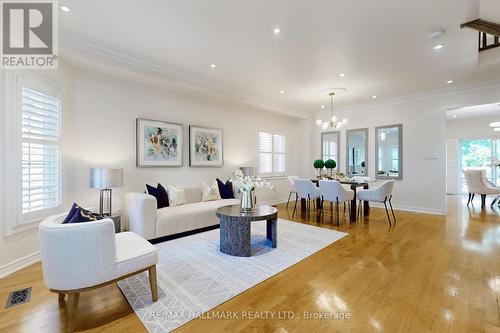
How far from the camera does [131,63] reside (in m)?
3.73

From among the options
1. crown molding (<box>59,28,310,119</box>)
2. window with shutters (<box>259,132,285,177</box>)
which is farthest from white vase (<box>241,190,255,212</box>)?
window with shutters (<box>259,132,285,177</box>)

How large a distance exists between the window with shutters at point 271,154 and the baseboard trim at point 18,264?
5.03 m

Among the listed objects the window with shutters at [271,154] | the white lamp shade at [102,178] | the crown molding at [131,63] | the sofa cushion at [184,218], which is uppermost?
the crown molding at [131,63]

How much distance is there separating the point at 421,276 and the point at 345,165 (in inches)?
195

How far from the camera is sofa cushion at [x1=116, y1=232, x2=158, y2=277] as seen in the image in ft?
6.24

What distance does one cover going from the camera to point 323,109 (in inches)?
295

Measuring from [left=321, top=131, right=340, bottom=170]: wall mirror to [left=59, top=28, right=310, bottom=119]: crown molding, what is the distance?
11.9ft

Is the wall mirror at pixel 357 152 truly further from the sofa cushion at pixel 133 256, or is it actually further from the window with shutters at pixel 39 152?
the window with shutters at pixel 39 152

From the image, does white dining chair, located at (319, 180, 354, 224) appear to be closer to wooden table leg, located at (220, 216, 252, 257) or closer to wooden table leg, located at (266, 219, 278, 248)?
wooden table leg, located at (266, 219, 278, 248)

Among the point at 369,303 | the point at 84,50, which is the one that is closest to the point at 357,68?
the point at 369,303

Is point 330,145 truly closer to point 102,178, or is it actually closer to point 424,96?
point 424,96

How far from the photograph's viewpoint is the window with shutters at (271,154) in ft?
22.5

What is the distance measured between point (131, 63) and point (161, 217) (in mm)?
2551

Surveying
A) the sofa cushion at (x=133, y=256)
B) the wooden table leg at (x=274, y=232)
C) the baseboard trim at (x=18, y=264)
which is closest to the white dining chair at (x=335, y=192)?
the wooden table leg at (x=274, y=232)
